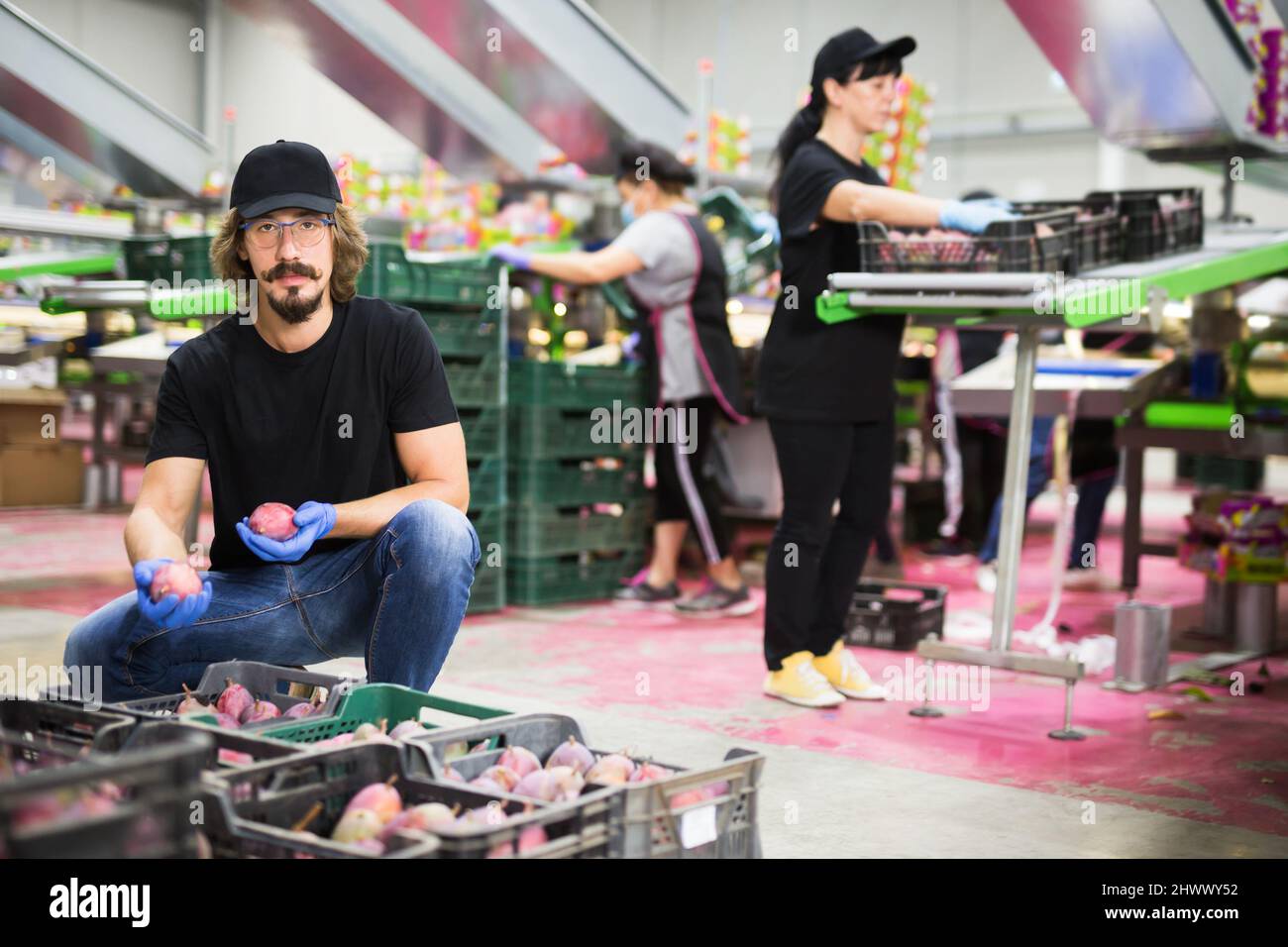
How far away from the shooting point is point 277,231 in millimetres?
2416

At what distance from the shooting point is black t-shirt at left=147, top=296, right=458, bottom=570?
2516mm

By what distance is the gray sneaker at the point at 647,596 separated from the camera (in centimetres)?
559

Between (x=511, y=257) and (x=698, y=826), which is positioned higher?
(x=511, y=257)

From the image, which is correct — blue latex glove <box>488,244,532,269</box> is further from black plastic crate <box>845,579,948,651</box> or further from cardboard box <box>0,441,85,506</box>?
cardboard box <box>0,441,85,506</box>

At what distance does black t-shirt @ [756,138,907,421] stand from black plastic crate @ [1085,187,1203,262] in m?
0.66

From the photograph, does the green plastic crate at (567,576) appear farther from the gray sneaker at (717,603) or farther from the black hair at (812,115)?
the black hair at (812,115)

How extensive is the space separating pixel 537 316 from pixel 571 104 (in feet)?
3.99

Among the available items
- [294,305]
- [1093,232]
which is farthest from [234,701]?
[1093,232]

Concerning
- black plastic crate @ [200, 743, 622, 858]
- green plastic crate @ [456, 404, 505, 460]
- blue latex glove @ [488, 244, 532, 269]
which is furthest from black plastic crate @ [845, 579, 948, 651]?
black plastic crate @ [200, 743, 622, 858]

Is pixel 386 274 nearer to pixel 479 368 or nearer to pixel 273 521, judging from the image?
pixel 479 368

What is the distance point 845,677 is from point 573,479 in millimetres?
1801

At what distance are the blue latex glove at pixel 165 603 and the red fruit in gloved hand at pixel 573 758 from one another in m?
0.56
